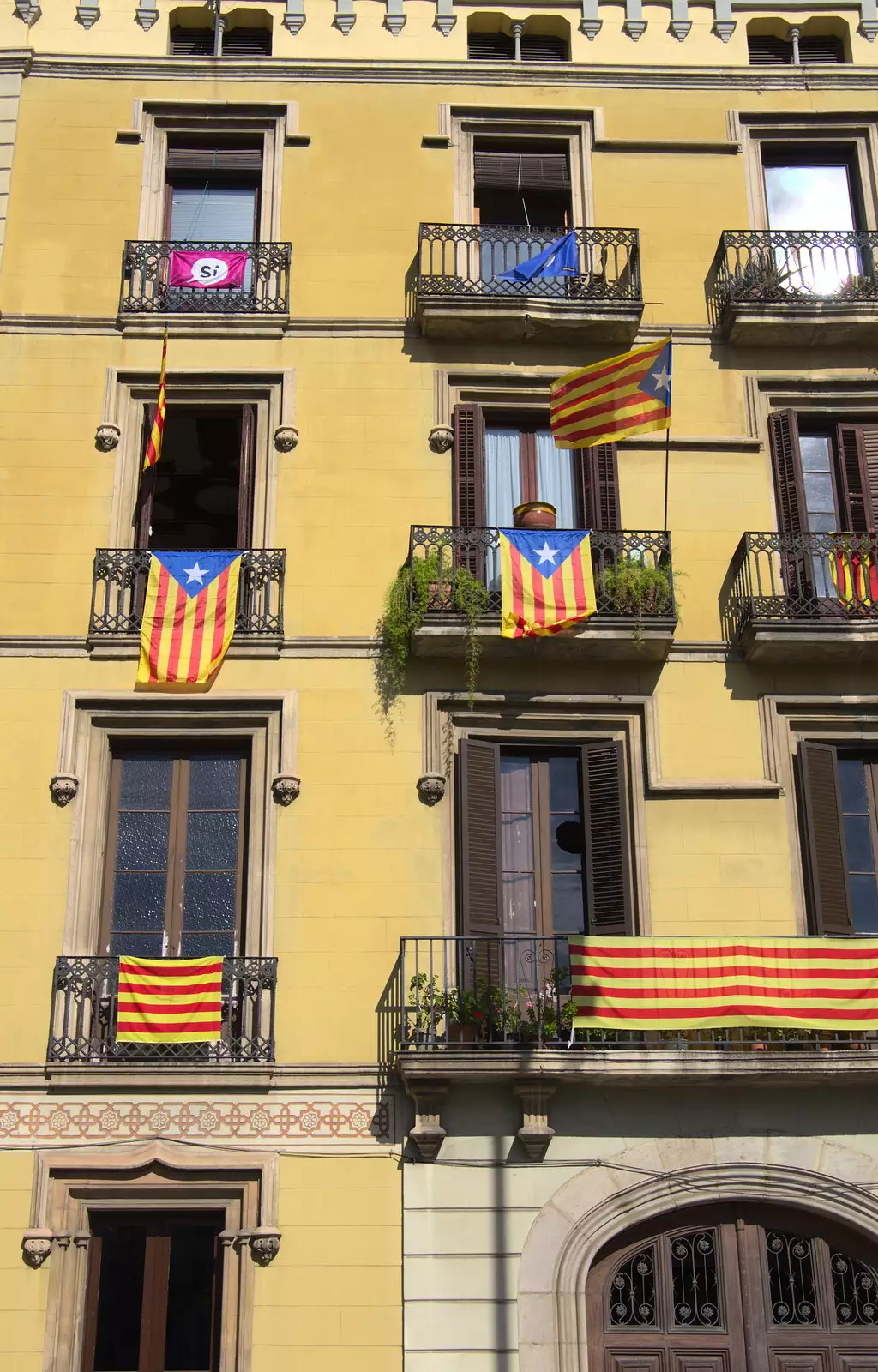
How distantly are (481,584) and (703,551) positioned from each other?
257cm

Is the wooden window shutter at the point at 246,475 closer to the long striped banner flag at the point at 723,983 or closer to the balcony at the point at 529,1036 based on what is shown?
the balcony at the point at 529,1036

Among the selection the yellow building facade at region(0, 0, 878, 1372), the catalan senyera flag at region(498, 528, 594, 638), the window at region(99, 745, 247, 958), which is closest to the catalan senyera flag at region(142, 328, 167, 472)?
the yellow building facade at region(0, 0, 878, 1372)

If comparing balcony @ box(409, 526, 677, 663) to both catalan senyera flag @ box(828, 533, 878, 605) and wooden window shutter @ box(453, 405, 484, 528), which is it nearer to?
wooden window shutter @ box(453, 405, 484, 528)

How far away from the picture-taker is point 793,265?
785 inches

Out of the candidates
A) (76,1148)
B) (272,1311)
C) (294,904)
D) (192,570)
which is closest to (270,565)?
(192,570)

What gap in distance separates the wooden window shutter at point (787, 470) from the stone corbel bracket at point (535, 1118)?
22.3 feet

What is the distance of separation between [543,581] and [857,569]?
11.2 feet

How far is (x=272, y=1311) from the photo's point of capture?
14977 millimetres

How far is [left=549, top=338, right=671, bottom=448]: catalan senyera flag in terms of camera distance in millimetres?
17562

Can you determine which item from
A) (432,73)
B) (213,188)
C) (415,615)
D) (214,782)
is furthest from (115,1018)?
(432,73)

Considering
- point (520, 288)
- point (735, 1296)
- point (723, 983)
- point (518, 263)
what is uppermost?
point (518, 263)

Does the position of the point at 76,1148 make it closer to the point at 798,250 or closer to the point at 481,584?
the point at 481,584

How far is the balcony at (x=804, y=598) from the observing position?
17.4 meters

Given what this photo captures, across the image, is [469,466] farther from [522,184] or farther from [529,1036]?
[529,1036]
